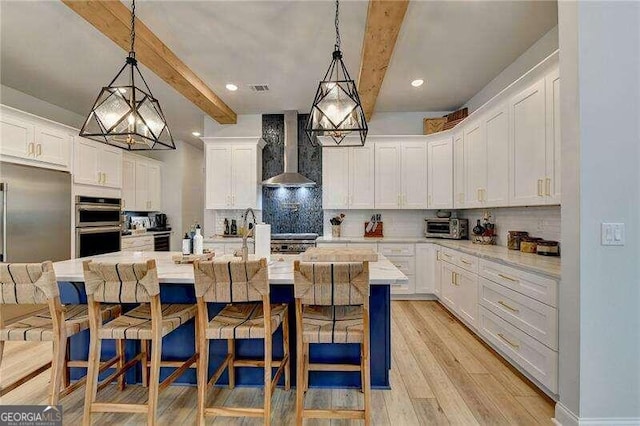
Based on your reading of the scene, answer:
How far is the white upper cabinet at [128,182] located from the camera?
5570 millimetres

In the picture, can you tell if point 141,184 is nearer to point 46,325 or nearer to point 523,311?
point 46,325

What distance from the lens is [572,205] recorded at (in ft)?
5.90

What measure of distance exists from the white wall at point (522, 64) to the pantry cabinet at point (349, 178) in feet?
5.38

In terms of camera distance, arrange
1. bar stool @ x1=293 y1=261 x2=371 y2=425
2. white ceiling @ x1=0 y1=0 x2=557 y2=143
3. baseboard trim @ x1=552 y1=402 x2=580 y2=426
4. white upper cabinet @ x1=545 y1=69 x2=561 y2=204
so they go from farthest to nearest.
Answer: white ceiling @ x1=0 y1=0 x2=557 y2=143, white upper cabinet @ x1=545 y1=69 x2=561 y2=204, baseboard trim @ x1=552 y1=402 x2=580 y2=426, bar stool @ x1=293 y1=261 x2=371 y2=425

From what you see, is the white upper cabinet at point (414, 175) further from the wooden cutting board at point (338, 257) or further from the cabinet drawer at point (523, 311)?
the wooden cutting board at point (338, 257)

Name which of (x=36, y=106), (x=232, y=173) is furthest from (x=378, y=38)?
(x=36, y=106)

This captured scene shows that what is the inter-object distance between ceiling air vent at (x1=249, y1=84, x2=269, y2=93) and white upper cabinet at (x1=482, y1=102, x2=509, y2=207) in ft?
8.86

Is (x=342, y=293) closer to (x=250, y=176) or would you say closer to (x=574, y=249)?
(x=574, y=249)

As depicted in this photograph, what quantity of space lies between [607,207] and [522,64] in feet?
7.33

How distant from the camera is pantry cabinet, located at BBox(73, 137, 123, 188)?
4.18m

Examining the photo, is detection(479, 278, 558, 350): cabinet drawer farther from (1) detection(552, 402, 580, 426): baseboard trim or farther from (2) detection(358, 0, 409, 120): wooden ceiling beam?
(2) detection(358, 0, 409, 120): wooden ceiling beam

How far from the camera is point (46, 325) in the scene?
191 centimetres

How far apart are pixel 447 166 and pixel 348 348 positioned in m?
3.26

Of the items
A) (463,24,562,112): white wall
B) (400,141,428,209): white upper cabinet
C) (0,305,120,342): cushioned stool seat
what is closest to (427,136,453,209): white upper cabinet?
(400,141,428,209): white upper cabinet
